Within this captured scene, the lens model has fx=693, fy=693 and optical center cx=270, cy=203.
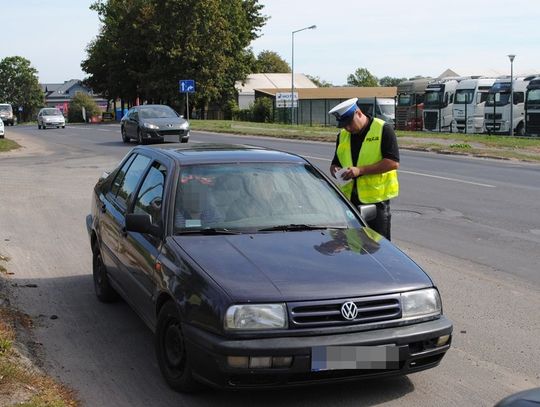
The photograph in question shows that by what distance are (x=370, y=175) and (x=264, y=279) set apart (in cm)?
233

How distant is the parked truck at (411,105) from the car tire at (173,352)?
36817 mm

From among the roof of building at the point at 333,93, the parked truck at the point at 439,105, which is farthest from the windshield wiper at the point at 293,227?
the roof of building at the point at 333,93

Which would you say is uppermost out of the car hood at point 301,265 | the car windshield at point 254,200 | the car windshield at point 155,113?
the car windshield at point 155,113

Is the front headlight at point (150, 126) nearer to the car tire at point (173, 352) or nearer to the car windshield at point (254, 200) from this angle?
the car windshield at point (254, 200)

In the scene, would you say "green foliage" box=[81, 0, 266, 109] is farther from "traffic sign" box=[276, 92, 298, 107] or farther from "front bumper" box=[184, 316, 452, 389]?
"front bumper" box=[184, 316, 452, 389]

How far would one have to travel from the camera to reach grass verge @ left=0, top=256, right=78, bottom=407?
3.80 metres

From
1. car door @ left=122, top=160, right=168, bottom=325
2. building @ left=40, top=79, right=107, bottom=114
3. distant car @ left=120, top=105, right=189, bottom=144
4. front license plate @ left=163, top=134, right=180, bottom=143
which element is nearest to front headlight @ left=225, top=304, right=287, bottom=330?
car door @ left=122, top=160, right=168, bottom=325

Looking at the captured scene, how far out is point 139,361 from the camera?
4809 mm

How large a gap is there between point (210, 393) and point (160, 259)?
904 millimetres

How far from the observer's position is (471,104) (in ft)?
117

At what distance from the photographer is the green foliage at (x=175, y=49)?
193 ft

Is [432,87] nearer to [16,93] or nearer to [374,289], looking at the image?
[374,289]

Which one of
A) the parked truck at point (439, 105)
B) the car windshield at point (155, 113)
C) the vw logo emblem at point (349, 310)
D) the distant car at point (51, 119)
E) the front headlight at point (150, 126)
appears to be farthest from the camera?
the distant car at point (51, 119)

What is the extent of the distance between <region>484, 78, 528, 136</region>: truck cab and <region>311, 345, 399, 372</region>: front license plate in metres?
30.7
